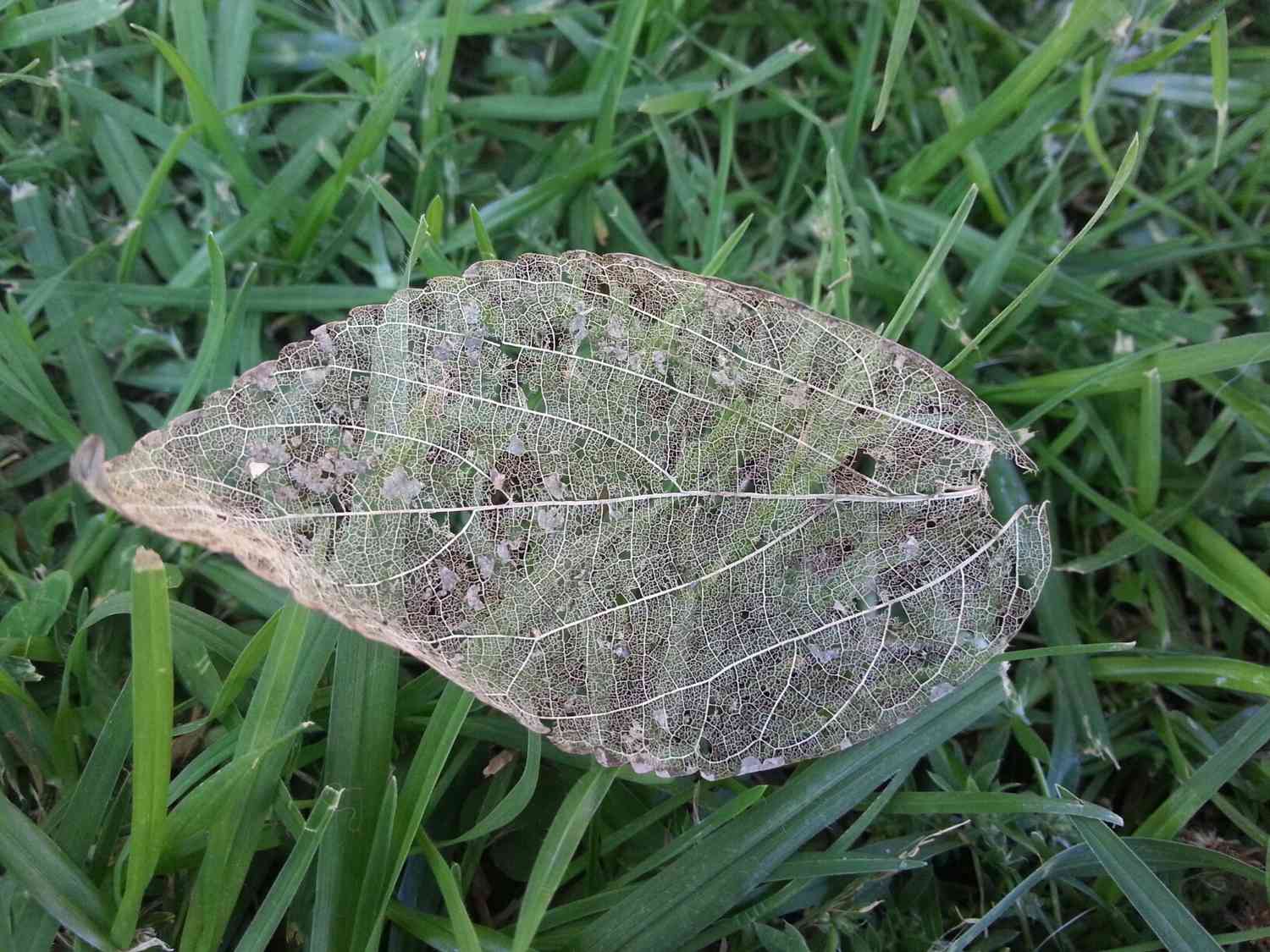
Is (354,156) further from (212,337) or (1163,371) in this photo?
(1163,371)

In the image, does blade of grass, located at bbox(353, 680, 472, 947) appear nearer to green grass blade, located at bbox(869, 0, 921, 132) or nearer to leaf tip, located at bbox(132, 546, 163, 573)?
leaf tip, located at bbox(132, 546, 163, 573)

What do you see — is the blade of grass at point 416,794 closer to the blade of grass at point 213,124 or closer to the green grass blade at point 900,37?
the blade of grass at point 213,124

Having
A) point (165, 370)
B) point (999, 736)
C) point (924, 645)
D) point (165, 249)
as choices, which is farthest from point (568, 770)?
point (165, 249)

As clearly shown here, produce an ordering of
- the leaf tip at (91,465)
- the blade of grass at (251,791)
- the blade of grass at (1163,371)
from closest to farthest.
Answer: the leaf tip at (91,465) < the blade of grass at (251,791) < the blade of grass at (1163,371)

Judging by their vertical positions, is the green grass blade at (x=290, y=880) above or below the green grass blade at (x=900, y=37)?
below

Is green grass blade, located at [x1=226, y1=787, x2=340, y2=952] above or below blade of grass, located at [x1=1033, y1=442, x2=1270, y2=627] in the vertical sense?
below

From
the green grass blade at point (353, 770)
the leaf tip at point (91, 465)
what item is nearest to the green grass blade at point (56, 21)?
the leaf tip at point (91, 465)

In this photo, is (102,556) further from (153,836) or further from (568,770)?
(568,770)

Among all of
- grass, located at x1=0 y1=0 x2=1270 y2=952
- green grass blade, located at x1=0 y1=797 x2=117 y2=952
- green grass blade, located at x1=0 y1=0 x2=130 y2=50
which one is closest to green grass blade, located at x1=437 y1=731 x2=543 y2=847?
grass, located at x1=0 y1=0 x2=1270 y2=952
